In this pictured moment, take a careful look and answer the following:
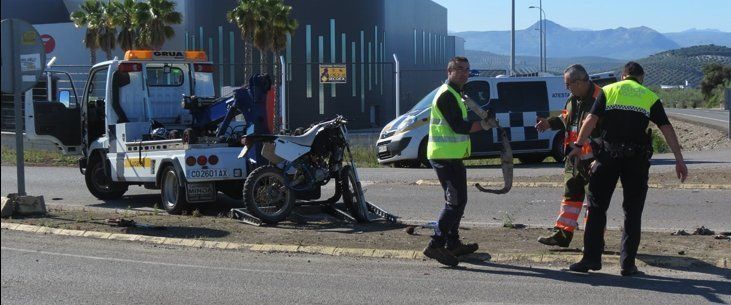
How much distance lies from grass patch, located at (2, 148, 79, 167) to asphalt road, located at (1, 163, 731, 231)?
4.00m

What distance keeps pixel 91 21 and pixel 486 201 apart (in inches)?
1289

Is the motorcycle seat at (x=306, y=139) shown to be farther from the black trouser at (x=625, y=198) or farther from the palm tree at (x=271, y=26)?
the palm tree at (x=271, y=26)

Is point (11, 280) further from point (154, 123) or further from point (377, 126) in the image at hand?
point (377, 126)

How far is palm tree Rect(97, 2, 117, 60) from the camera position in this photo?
4222cm

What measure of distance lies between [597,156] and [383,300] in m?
2.11

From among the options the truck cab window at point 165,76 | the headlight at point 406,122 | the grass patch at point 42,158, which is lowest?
the grass patch at point 42,158

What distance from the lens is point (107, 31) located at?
42.7 meters

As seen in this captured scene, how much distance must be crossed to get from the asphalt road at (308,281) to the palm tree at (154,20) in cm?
3234

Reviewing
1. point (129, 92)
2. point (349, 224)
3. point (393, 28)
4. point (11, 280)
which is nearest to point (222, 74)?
point (393, 28)

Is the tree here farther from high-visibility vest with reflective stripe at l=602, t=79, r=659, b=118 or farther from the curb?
high-visibility vest with reflective stripe at l=602, t=79, r=659, b=118

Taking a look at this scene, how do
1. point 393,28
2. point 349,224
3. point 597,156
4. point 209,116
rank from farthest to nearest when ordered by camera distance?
point 393,28, point 209,116, point 349,224, point 597,156

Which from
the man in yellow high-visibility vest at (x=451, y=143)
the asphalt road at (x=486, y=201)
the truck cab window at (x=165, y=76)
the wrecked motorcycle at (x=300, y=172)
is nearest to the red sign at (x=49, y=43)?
the asphalt road at (x=486, y=201)

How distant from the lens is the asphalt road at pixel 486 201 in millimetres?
11672

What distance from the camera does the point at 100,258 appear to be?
9.09 metres
